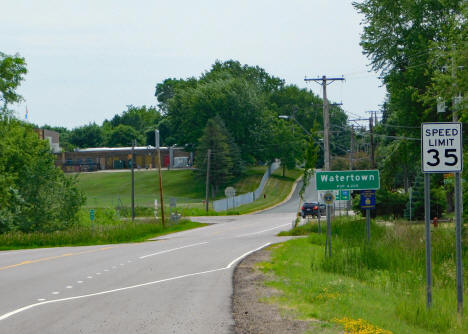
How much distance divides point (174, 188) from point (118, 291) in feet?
259

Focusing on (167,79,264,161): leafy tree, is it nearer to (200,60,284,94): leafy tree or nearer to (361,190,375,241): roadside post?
(200,60,284,94): leafy tree

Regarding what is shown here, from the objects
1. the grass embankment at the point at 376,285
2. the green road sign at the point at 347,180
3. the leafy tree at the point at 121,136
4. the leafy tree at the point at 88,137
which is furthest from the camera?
the leafy tree at the point at 88,137

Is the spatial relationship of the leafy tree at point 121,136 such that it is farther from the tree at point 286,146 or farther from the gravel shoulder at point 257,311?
the gravel shoulder at point 257,311

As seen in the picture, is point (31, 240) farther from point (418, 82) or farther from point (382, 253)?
point (418, 82)

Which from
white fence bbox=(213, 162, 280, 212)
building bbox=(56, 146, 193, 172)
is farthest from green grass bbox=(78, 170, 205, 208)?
building bbox=(56, 146, 193, 172)

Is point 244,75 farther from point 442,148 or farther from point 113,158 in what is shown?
point 442,148

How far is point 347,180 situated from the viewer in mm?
20000

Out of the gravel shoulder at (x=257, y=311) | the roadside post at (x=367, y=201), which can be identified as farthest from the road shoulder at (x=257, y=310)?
the roadside post at (x=367, y=201)

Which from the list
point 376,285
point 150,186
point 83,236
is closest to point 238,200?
point 150,186

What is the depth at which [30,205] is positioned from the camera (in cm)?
3631

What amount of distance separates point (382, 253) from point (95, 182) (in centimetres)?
9062

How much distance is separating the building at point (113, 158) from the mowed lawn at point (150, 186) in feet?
21.5

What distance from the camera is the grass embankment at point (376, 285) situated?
32.5ft

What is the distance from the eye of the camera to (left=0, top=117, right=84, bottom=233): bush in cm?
3594
